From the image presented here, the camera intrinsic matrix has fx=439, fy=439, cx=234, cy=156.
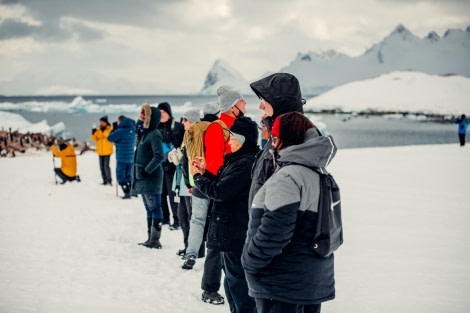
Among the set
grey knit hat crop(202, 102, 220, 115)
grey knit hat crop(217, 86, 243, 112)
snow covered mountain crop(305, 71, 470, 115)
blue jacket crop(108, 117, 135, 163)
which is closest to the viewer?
grey knit hat crop(217, 86, 243, 112)

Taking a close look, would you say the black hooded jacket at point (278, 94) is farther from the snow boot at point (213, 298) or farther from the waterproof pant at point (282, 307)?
the snow boot at point (213, 298)

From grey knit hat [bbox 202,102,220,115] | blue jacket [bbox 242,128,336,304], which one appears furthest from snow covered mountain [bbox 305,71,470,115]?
blue jacket [bbox 242,128,336,304]

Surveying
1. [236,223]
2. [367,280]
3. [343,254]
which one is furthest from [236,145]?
[343,254]

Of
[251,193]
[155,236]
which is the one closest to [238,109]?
[251,193]

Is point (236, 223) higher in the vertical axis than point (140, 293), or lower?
higher

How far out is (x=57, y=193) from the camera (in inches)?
373

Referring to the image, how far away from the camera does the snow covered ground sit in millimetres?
4051

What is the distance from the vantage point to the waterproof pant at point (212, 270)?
4004mm

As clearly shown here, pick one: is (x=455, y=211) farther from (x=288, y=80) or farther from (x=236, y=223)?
(x=288, y=80)

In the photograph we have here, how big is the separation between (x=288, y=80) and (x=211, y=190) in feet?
3.81

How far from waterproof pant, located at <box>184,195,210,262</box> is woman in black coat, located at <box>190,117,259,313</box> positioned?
90cm

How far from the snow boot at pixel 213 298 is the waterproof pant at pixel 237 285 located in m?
0.56

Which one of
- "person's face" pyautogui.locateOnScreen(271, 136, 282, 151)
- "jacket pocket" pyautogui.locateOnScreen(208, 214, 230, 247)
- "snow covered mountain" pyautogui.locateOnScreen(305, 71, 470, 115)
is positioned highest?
"snow covered mountain" pyautogui.locateOnScreen(305, 71, 470, 115)

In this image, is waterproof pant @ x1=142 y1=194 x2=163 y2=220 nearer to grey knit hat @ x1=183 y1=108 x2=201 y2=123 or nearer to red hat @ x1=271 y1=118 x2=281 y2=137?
grey knit hat @ x1=183 y1=108 x2=201 y2=123
